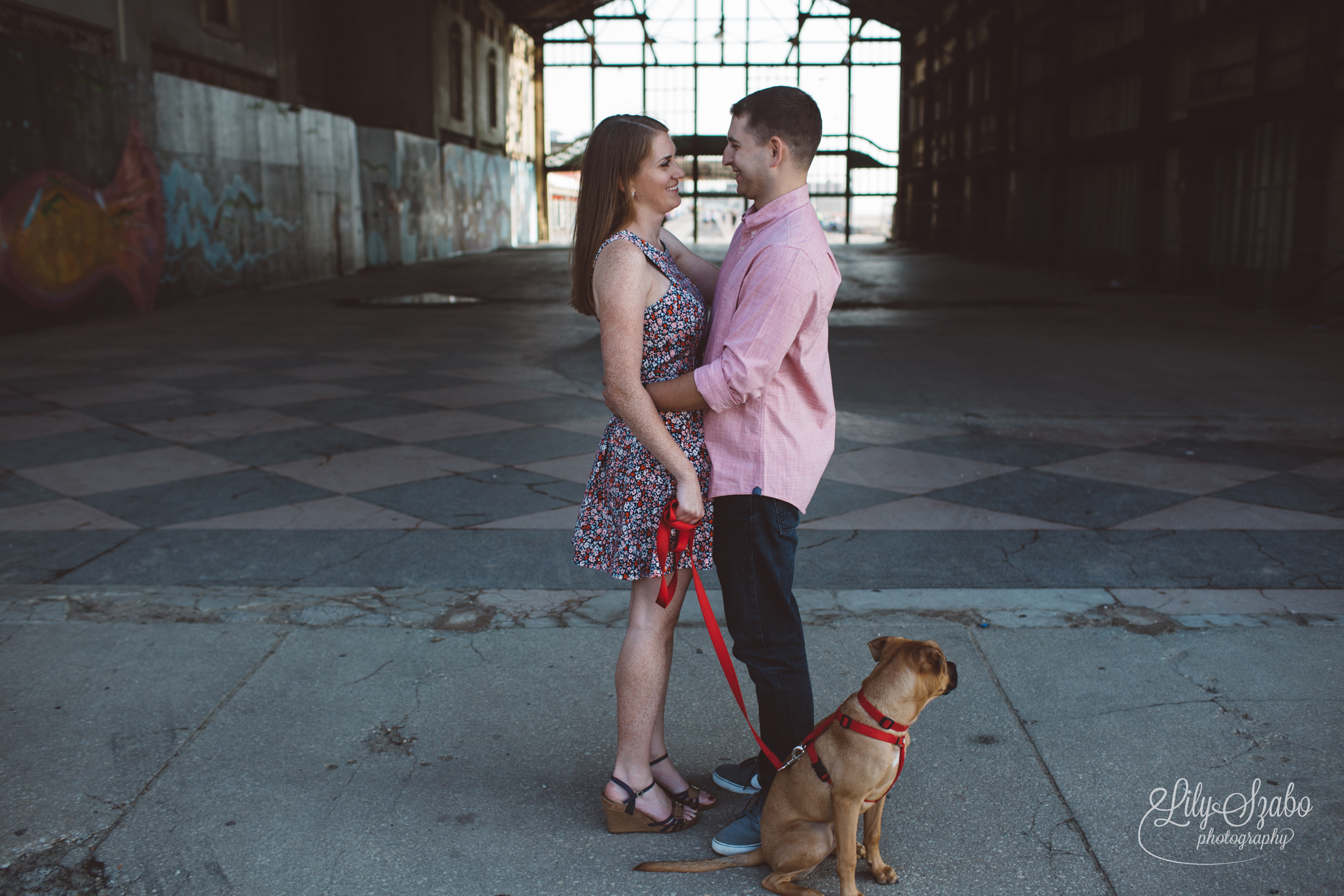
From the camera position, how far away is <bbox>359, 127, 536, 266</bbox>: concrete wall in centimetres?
2494

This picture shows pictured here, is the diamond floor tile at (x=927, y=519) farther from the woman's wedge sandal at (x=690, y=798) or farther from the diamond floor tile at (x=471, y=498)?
the woman's wedge sandal at (x=690, y=798)

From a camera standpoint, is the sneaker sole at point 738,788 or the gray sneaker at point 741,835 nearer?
the gray sneaker at point 741,835

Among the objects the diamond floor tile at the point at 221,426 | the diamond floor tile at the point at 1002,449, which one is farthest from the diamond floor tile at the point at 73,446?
the diamond floor tile at the point at 1002,449

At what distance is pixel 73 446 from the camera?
20.9 ft

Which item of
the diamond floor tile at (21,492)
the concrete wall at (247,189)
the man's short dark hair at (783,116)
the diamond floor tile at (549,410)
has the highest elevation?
the concrete wall at (247,189)

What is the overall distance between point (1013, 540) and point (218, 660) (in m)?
3.19

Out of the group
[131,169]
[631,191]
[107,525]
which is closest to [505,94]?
[131,169]

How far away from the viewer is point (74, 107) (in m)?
13.2

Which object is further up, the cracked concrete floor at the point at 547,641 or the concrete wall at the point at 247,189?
the concrete wall at the point at 247,189

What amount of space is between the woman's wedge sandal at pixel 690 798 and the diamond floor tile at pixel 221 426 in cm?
489

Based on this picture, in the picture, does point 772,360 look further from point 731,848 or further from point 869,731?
point 731,848

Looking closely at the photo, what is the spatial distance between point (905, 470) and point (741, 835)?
3.74 m

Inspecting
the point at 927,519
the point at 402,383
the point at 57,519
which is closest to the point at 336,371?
the point at 402,383

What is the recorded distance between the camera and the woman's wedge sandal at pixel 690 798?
2.62 metres
